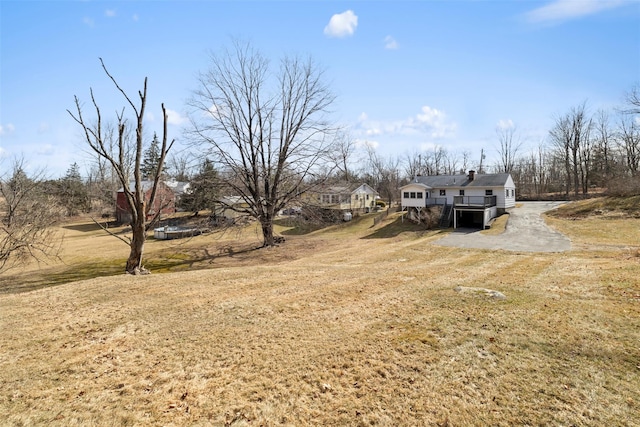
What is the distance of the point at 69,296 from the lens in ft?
27.5

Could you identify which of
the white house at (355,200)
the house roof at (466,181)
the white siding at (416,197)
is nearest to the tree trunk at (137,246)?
the white house at (355,200)

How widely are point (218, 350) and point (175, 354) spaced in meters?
0.66

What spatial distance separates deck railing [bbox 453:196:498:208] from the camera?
2615cm

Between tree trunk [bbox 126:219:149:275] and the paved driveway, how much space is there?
51.4 feet

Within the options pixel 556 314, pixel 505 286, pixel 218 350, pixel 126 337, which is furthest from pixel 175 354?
pixel 505 286

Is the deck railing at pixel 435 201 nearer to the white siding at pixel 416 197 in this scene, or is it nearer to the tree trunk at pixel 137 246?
the white siding at pixel 416 197

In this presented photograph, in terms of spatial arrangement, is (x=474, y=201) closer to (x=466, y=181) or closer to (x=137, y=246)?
(x=466, y=181)

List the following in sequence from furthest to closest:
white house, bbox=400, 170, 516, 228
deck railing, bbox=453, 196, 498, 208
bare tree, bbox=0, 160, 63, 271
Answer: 1. white house, bbox=400, 170, 516, 228
2. deck railing, bbox=453, 196, 498, 208
3. bare tree, bbox=0, 160, 63, 271

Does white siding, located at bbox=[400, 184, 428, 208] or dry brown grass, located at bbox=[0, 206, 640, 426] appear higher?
white siding, located at bbox=[400, 184, 428, 208]

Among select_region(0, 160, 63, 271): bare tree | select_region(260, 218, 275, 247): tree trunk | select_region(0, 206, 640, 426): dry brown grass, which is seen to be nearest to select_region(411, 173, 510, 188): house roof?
select_region(260, 218, 275, 247): tree trunk

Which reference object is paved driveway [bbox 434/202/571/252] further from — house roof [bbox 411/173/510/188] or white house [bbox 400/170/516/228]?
house roof [bbox 411/173/510/188]

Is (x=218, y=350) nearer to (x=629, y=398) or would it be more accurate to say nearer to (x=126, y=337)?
(x=126, y=337)

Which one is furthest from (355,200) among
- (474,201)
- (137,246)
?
(137,246)

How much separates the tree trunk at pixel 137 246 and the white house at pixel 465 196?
22444 mm
